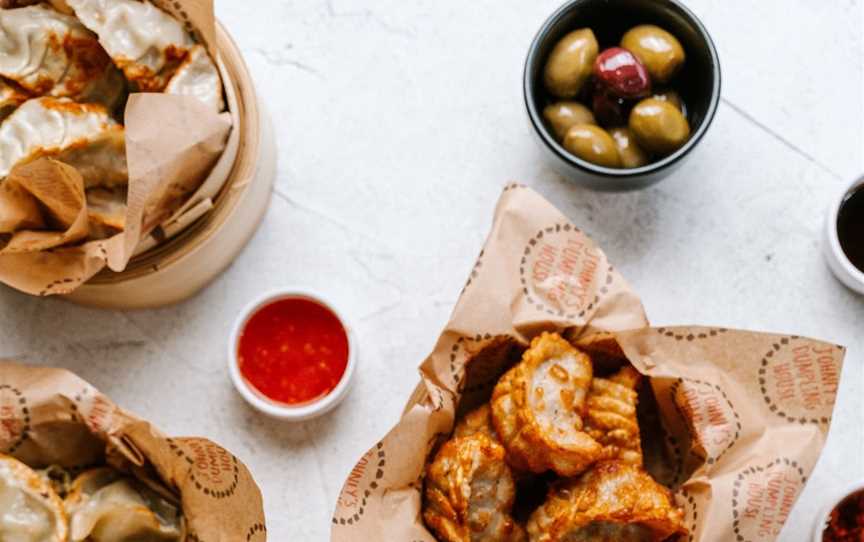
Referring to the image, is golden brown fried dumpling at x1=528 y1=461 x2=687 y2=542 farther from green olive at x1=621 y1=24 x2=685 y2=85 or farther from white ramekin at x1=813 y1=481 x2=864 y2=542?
green olive at x1=621 y1=24 x2=685 y2=85

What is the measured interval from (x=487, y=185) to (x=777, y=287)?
72 centimetres

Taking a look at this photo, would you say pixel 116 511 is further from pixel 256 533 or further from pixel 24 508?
pixel 256 533

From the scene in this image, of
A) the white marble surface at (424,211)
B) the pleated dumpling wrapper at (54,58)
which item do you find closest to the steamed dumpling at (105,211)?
the pleated dumpling wrapper at (54,58)

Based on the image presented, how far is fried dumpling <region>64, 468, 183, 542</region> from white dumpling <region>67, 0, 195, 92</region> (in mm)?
834

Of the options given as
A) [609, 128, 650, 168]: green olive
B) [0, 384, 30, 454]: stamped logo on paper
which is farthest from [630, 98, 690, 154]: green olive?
[0, 384, 30, 454]: stamped logo on paper

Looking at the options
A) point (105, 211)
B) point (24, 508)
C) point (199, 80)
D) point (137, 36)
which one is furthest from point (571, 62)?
point (24, 508)

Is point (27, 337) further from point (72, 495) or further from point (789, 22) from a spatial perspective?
point (789, 22)

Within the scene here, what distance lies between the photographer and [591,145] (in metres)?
2.53

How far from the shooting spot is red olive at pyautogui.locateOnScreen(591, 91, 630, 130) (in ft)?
8.54

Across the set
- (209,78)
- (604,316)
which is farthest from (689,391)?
(209,78)

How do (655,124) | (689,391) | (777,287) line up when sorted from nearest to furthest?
(689,391) → (655,124) → (777,287)

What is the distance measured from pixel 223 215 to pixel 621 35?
99 centimetres

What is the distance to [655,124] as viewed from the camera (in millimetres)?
2520

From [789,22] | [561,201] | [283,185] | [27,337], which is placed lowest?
[27,337]
